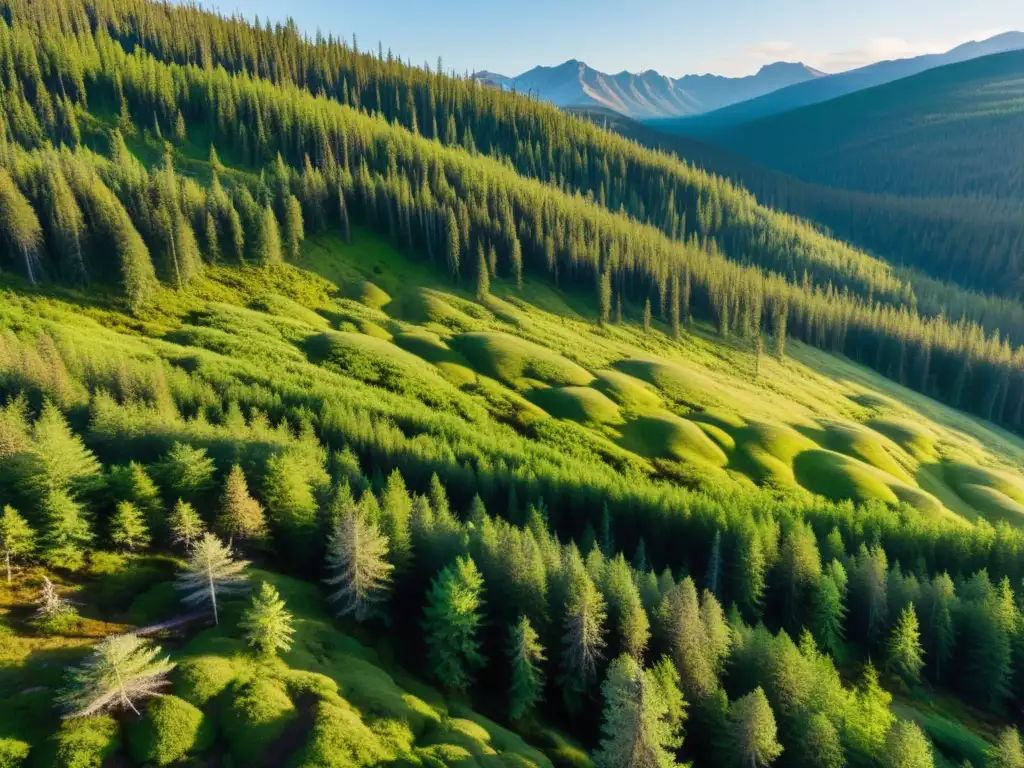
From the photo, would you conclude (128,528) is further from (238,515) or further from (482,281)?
(482,281)

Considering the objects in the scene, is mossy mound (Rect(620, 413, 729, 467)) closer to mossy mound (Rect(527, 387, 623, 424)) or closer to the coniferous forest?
the coniferous forest

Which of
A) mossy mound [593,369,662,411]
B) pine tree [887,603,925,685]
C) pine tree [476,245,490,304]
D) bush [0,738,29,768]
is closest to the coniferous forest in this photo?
bush [0,738,29,768]

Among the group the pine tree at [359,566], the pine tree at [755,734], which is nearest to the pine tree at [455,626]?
the pine tree at [359,566]

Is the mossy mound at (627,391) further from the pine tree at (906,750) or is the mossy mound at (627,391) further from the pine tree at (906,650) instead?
the pine tree at (906,750)

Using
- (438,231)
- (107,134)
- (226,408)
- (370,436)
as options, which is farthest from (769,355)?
(107,134)

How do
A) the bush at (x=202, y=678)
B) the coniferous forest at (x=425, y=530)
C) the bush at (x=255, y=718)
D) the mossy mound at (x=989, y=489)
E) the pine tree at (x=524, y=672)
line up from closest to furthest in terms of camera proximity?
1. the bush at (x=255, y=718)
2. the bush at (x=202, y=678)
3. the coniferous forest at (x=425, y=530)
4. the pine tree at (x=524, y=672)
5. the mossy mound at (x=989, y=489)

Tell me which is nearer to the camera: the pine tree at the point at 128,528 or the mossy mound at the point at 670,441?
the pine tree at the point at 128,528

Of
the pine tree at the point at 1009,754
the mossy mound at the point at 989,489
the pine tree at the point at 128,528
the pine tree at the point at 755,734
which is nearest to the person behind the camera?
the pine tree at the point at 1009,754
